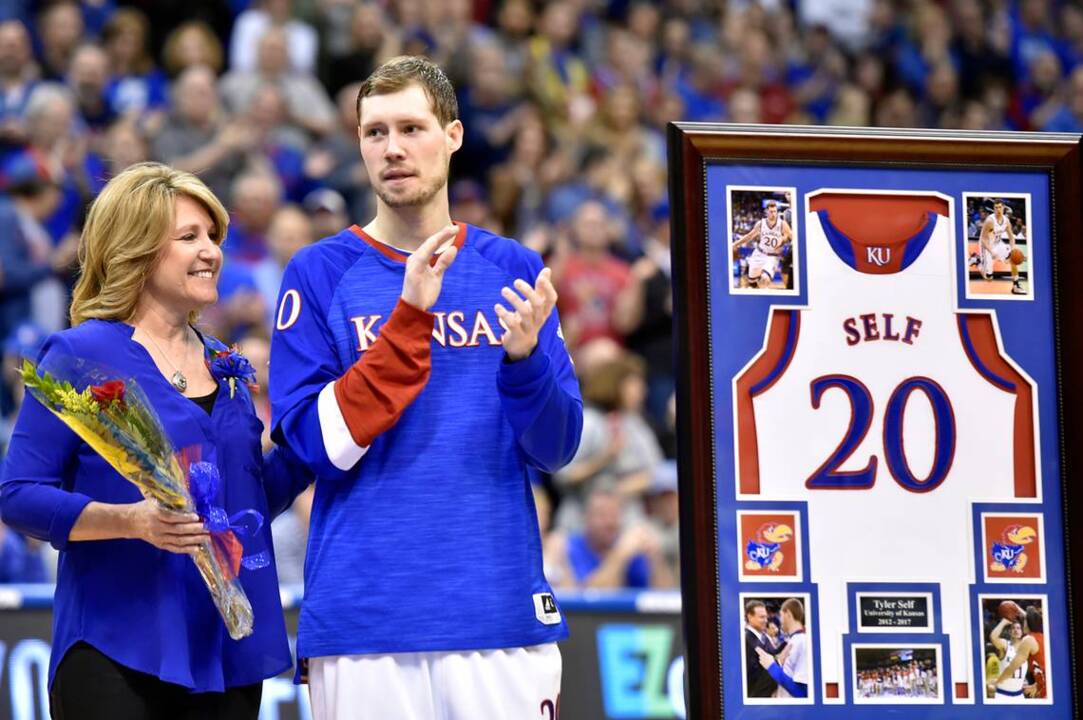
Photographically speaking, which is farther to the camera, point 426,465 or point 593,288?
point 593,288

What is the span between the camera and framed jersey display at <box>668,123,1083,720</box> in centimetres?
333

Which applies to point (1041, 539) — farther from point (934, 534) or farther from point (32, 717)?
point (32, 717)

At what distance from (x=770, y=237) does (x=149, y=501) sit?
141 centimetres

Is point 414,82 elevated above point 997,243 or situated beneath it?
elevated above

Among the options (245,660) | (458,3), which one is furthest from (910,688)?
(458,3)

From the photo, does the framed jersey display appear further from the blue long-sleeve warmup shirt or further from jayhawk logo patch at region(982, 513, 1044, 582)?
the blue long-sleeve warmup shirt

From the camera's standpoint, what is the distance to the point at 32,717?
230 inches

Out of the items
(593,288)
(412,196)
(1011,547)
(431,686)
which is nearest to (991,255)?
(1011,547)

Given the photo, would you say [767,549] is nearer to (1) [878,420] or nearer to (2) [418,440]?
(1) [878,420]

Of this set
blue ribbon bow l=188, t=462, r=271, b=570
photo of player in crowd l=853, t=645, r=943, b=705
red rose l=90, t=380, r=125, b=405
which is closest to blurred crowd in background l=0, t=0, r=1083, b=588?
blue ribbon bow l=188, t=462, r=271, b=570

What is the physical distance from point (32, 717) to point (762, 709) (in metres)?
3.50

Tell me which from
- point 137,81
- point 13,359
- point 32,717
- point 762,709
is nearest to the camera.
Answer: point 762,709

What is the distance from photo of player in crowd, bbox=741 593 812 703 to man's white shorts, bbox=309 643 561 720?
44 cm

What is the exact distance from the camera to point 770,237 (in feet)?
11.2
